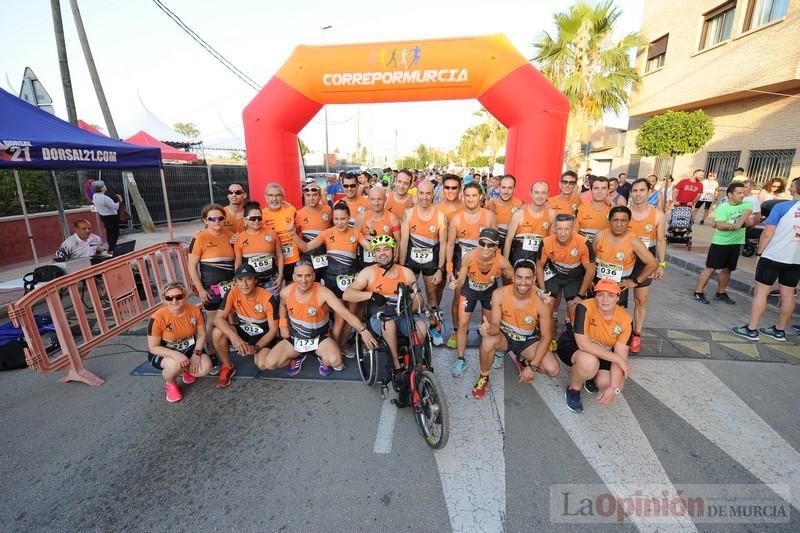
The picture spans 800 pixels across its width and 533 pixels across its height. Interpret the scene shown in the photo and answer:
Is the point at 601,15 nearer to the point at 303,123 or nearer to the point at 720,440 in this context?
the point at 303,123

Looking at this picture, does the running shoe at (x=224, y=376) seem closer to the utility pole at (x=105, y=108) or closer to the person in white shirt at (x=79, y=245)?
the person in white shirt at (x=79, y=245)

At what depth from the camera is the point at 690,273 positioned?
7816mm

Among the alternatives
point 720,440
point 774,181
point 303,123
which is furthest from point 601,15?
point 720,440

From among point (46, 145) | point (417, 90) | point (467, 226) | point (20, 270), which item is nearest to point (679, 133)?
point (417, 90)

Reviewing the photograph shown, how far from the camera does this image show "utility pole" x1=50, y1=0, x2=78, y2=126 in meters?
9.40

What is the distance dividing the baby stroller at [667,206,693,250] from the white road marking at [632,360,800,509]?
6.61 metres

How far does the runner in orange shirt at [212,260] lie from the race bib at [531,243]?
3499 mm

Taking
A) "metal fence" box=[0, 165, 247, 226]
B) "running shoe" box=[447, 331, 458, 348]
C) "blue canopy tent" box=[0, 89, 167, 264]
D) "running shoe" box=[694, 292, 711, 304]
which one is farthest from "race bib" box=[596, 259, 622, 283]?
"metal fence" box=[0, 165, 247, 226]

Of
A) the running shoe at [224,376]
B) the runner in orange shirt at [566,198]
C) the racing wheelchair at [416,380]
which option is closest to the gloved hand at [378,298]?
the racing wheelchair at [416,380]

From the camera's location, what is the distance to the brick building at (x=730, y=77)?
11508mm

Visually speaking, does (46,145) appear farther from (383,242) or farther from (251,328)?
(383,242)

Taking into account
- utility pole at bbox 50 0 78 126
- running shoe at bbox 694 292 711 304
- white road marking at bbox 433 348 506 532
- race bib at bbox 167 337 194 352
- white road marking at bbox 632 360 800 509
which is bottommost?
white road marking at bbox 433 348 506 532

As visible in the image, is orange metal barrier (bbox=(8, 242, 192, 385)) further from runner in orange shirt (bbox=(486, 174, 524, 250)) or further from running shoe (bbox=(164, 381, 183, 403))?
runner in orange shirt (bbox=(486, 174, 524, 250))

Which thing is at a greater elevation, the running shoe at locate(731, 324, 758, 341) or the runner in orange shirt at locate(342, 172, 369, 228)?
the runner in orange shirt at locate(342, 172, 369, 228)
